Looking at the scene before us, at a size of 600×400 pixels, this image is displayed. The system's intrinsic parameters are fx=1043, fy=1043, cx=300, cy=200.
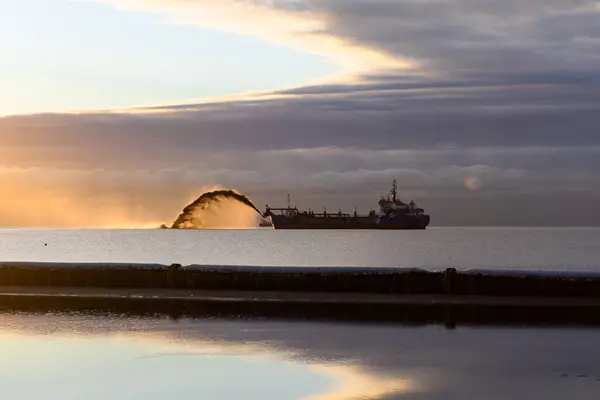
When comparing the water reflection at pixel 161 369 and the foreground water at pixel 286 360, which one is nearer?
the water reflection at pixel 161 369

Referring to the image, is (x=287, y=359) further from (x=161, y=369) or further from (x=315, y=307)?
(x=315, y=307)

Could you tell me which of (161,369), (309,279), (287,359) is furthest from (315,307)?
(161,369)

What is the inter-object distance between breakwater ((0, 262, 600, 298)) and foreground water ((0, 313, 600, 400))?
638 cm

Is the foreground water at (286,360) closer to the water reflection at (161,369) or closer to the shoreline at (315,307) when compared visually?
the water reflection at (161,369)

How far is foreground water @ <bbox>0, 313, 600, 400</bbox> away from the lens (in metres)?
15.8

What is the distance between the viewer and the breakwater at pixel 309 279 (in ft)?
98.6

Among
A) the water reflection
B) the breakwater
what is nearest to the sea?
the water reflection

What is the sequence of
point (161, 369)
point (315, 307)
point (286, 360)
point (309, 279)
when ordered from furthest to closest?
point (309, 279), point (315, 307), point (286, 360), point (161, 369)

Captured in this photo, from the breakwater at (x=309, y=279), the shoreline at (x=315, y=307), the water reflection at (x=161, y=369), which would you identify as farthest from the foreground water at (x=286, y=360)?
the breakwater at (x=309, y=279)

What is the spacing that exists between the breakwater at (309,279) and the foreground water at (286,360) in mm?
6380

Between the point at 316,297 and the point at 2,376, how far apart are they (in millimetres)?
14430

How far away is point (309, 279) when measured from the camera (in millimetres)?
31750

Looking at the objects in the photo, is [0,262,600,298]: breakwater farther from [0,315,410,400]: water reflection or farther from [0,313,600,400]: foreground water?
[0,315,410,400]: water reflection

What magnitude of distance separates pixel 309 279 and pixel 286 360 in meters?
12.9
